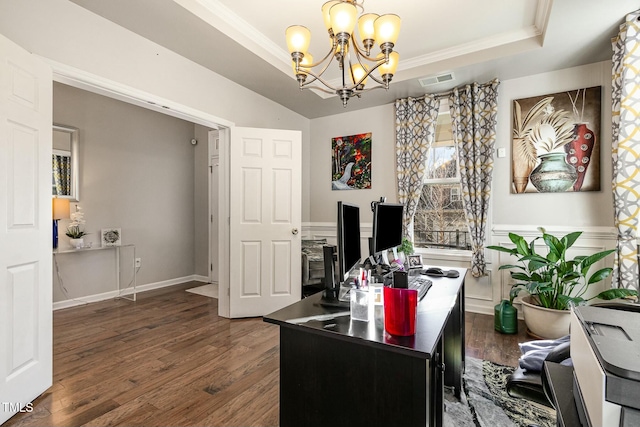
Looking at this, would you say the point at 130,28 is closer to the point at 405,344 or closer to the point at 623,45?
the point at 405,344

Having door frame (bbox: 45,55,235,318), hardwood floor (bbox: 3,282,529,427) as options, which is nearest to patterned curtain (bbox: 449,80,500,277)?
hardwood floor (bbox: 3,282,529,427)

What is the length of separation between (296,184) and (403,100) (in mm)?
1720

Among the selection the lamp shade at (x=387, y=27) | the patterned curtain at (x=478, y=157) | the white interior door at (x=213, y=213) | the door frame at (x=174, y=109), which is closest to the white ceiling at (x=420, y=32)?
the patterned curtain at (x=478, y=157)

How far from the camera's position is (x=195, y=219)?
5.32 m

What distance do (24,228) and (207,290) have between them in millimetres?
2963

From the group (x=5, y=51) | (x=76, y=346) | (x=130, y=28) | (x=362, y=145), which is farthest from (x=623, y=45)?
(x=76, y=346)

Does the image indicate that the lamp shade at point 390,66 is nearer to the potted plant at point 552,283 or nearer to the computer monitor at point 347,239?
the computer monitor at point 347,239

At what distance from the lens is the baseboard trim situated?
3680 millimetres

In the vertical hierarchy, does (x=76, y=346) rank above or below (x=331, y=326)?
below

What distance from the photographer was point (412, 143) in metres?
3.81

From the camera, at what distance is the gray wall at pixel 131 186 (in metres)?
3.85

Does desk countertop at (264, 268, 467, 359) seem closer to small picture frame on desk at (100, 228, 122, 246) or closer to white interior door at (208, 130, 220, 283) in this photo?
small picture frame on desk at (100, 228, 122, 246)

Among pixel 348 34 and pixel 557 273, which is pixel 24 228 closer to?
pixel 348 34

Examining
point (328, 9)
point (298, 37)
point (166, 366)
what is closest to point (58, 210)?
point (166, 366)
